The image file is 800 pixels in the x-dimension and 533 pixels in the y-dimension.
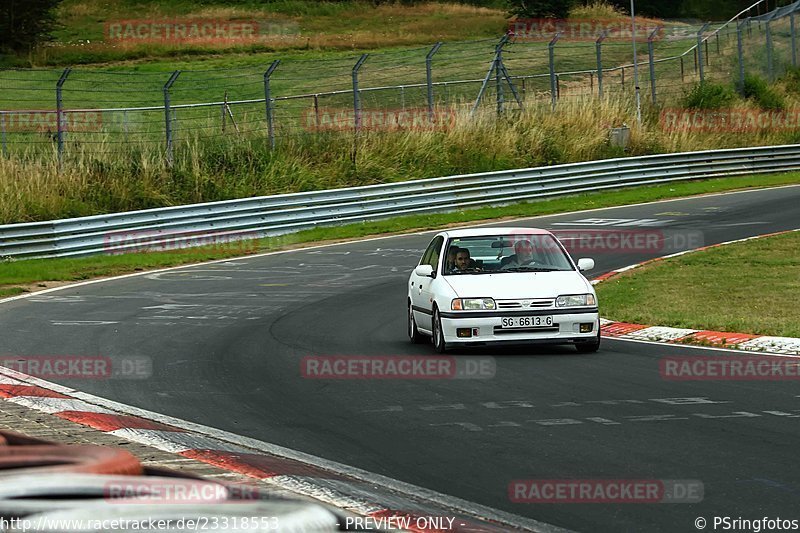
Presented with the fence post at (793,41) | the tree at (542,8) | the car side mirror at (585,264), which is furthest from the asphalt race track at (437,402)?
the tree at (542,8)

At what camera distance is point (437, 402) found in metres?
10.5

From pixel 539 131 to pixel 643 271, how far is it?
1707 centimetres

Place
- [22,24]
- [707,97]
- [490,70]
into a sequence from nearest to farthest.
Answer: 1. [490,70]
2. [707,97]
3. [22,24]

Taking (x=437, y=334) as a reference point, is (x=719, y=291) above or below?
below

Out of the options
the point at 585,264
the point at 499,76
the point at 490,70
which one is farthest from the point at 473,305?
the point at 499,76

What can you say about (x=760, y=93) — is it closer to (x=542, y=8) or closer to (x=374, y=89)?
(x=374, y=89)

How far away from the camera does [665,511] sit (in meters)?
6.61

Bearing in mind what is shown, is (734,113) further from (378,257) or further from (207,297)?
(207,297)

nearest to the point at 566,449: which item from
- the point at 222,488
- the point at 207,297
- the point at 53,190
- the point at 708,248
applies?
the point at 222,488

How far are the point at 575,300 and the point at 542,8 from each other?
2435 inches

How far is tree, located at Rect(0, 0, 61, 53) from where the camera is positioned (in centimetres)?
6431

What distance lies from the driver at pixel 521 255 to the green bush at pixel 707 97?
30.9m

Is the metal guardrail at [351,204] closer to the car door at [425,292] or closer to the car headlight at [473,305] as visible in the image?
the car door at [425,292]

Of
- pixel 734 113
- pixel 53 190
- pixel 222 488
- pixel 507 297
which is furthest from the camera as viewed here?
pixel 734 113
